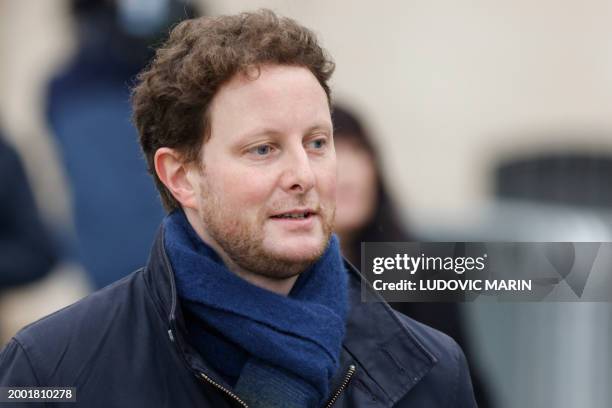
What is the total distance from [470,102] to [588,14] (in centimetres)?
45

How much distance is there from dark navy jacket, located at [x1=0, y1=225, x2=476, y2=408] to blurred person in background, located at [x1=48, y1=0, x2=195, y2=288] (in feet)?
4.69

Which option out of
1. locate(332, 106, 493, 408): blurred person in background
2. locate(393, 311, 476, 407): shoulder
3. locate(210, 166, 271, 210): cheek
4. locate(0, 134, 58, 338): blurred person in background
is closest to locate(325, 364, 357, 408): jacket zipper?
locate(393, 311, 476, 407): shoulder

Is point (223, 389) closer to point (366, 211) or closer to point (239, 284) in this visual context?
point (239, 284)

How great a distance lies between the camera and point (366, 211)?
3.73 m

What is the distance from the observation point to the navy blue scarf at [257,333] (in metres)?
2.28

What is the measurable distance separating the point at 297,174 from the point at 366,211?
1479mm

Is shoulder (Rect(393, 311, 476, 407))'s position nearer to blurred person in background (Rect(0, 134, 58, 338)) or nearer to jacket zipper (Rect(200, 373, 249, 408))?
jacket zipper (Rect(200, 373, 249, 408))

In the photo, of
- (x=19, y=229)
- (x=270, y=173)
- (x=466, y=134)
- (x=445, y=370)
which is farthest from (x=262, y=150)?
(x=466, y=134)

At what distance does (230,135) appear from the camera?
7.61ft

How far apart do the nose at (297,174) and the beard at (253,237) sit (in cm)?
2

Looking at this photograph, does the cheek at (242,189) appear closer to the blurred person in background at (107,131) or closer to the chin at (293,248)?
the chin at (293,248)

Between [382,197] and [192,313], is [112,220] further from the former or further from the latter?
[192,313]

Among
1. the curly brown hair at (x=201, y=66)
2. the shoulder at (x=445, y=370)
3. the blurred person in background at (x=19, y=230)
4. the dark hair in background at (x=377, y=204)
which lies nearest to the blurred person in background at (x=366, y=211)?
the dark hair in background at (x=377, y=204)

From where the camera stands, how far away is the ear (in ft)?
7.93
